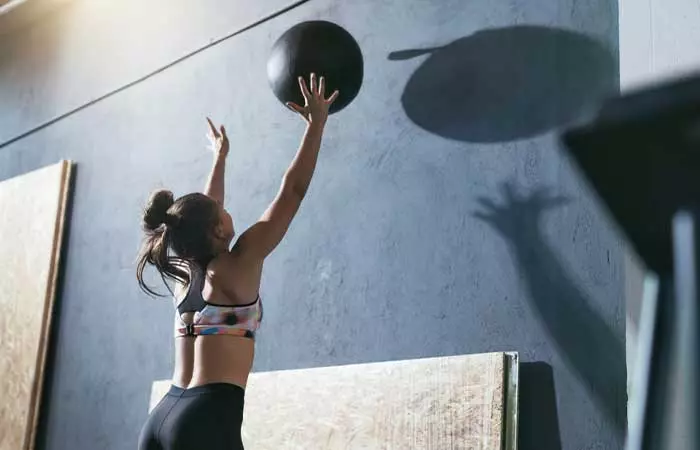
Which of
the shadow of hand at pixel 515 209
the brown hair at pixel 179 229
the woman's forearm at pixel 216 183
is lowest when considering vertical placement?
the brown hair at pixel 179 229

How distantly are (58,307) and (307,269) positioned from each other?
1.67 metres

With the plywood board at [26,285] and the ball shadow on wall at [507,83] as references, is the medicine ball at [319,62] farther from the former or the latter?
the plywood board at [26,285]

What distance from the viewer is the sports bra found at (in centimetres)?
247

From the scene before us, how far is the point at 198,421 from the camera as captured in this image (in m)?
2.34

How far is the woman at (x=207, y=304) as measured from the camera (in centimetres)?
238

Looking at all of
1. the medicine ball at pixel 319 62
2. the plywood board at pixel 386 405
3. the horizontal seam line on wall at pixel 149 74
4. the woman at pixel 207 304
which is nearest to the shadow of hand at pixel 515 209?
the plywood board at pixel 386 405

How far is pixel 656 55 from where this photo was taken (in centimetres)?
253

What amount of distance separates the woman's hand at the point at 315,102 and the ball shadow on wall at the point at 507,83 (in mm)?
446

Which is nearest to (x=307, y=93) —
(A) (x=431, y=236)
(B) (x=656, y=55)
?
(A) (x=431, y=236)

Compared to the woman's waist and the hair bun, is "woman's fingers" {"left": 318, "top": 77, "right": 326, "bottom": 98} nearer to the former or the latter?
the hair bun

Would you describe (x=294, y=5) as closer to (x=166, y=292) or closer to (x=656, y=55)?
(x=166, y=292)

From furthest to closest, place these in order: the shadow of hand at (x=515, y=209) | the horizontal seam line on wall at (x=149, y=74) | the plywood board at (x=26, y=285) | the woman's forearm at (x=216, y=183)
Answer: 1. the plywood board at (x=26, y=285)
2. the horizontal seam line on wall at (x=149, y=74)
3. the woman's forearm at (x=216, y=183)
4. the shadow of hand at (x=515, y=209)

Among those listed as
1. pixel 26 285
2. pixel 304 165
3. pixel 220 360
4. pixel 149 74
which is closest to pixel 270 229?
pixel 304 165

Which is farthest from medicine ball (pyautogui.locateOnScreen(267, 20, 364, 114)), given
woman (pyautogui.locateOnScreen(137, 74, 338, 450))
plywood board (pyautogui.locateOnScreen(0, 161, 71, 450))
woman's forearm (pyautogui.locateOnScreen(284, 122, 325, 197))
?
plywood board (pyautogui.locateOnScreen(0, 161, 71, 450))
